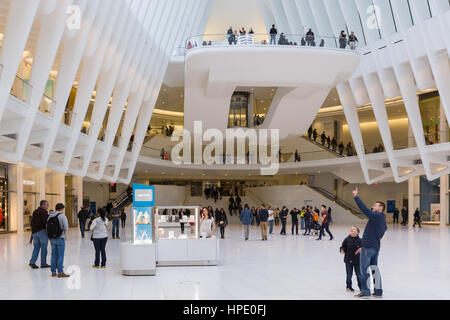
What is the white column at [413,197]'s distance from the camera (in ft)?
119

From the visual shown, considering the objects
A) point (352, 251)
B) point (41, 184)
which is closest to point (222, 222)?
point (41, 184)

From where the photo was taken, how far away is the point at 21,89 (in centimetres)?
1619

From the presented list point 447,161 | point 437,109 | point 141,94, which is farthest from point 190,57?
point 437,109

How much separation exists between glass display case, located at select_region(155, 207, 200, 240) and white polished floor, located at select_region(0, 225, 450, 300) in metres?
1.06

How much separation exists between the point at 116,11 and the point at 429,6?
15398 mm

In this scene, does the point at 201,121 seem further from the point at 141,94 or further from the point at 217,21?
the point at 217,21

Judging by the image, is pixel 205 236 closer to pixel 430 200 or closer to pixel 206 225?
pixel 206 225

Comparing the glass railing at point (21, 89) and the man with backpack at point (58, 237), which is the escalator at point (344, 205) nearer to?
the glass railing at point (21, 89)

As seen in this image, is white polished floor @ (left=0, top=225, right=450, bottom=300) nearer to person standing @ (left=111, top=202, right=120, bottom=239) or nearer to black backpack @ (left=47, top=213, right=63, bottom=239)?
black backpack @ (left=47, top=213, right=63, bottom=239)

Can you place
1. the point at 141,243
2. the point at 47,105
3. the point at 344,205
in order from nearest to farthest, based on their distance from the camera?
the point at 141,243, the point at 47,105, the point at 344,205

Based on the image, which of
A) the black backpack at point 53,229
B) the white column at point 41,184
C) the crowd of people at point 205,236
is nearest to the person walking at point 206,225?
the crowd of people at point 205,236

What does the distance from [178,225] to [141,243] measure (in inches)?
109

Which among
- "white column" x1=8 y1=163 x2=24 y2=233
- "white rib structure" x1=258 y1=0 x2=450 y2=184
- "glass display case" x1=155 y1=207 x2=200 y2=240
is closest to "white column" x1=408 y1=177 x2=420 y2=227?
"white rib structure" x1=258 y1=0 x2=450 y2=184
